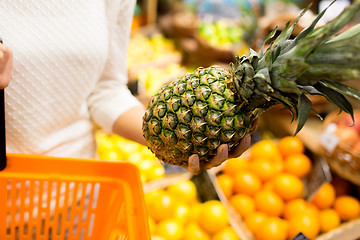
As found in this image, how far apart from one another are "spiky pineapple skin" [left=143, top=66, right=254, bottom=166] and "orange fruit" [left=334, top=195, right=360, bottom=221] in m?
1.14

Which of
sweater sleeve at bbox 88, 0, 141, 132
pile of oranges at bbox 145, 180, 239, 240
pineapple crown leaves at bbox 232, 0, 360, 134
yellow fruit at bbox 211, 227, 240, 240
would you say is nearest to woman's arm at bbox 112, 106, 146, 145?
sweater sleeve at bbox 88, 0, 141, 132

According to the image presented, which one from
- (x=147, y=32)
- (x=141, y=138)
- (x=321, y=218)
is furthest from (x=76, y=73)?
(x=147, y=32)

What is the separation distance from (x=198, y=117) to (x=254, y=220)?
0.96m

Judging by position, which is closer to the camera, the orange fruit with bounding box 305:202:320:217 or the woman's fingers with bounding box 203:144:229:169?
the woman's fingers with bounding box 203:144:229:169

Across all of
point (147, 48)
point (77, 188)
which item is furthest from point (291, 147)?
point (147, 48)

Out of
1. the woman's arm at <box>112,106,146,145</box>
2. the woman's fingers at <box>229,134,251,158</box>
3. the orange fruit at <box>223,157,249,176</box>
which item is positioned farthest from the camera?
the orange fruit at <box>223,157,249,176</box>

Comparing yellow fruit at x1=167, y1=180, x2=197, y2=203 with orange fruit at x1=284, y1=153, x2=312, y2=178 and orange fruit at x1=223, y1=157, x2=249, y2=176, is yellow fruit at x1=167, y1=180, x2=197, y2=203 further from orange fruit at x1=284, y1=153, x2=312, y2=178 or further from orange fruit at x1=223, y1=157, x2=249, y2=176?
orange fruit at x1=284, y1=153, x2=312, y2=178

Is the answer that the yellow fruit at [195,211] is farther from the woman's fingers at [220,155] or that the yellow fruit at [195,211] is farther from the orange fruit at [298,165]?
the woman's fingers at [220,155]

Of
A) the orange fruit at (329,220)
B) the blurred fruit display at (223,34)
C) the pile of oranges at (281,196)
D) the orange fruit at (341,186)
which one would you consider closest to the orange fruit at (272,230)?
the pile of oranges at (281,196)

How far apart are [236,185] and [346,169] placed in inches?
24.0

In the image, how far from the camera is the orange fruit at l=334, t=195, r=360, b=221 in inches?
65.8

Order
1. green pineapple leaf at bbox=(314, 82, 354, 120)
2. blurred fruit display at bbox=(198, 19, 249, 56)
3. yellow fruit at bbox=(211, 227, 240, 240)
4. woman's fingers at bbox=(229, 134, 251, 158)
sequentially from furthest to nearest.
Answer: blurred fruit display at bbox=(198, 19, 249, 56), yellow fruit at bbox=(211, 227, 240, 240), woman's fingers at bbox=(229, 134, 251, 158), green pineapple leaf at bbox=(314, 82, 354, 120)

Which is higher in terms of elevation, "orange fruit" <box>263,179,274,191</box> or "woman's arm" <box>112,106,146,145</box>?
"woman's arm" <box>112,106,146,145</box>

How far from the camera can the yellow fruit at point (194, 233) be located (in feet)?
4.85
